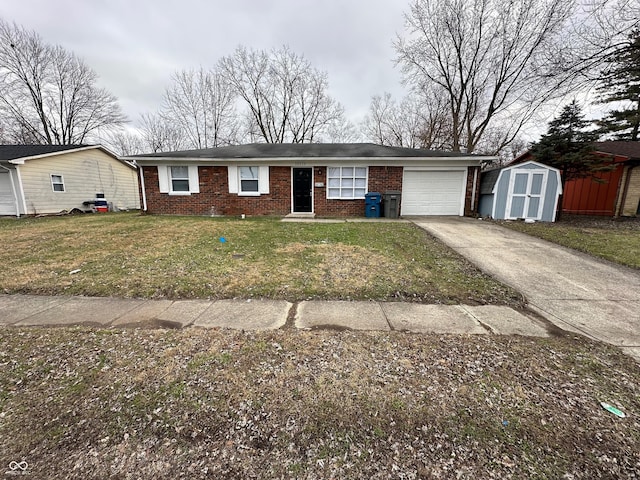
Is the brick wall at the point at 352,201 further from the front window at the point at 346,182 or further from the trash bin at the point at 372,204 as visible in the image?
the trash bin at the point at 372,204

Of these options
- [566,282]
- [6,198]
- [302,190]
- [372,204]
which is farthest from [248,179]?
[6,198]

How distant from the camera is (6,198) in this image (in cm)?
1270

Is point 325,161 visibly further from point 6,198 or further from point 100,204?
point 6,198

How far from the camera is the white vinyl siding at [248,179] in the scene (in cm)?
1116

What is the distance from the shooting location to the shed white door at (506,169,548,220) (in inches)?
378

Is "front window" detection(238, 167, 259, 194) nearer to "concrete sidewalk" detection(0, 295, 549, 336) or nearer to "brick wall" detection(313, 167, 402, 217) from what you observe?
"brick wall" detection(313, 167, 402, 217)

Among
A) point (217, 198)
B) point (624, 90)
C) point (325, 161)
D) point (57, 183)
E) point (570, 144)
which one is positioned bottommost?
point (217, 198)

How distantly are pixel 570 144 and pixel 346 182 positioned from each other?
8.08 m

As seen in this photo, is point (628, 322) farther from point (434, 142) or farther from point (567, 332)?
point (434, 142)

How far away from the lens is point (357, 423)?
1605 millimetres

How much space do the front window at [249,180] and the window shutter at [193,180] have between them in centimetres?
184

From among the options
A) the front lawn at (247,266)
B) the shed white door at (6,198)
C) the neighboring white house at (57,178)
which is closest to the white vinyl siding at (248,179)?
the front lawn at (247,266)

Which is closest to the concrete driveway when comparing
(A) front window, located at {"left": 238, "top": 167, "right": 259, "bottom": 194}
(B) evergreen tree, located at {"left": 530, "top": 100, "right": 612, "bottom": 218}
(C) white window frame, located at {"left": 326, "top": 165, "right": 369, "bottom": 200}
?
(C) white window frame, located at {"left": 326, "top": 165, "right": 369, "bottom": 200}

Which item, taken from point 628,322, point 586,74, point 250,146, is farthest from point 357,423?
point 250,146
